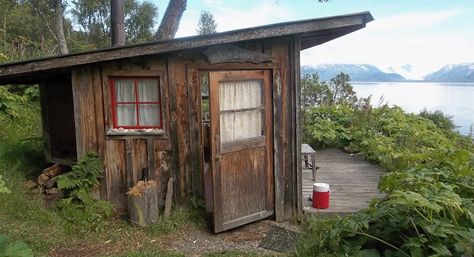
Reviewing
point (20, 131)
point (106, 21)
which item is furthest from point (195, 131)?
point (106, 21)

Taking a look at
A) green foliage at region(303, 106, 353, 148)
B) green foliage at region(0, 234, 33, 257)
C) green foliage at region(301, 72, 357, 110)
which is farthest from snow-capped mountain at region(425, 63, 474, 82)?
green foliage at region(0, 234, 33, 257)

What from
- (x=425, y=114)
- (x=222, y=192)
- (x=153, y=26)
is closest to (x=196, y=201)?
(x=222, y=192)

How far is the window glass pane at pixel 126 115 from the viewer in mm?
5070

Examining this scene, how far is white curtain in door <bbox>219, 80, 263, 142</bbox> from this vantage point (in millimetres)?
4891

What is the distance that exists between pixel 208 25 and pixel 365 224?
33.5 metres

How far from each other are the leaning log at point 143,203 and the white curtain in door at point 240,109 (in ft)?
3.82

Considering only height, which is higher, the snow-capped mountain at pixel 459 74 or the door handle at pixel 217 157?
the snow-capped mountain at pixel 459 74

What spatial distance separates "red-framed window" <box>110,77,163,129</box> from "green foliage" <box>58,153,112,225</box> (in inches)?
25.1

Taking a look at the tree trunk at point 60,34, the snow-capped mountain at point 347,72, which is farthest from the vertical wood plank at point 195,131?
the tree trunk at point 60,34

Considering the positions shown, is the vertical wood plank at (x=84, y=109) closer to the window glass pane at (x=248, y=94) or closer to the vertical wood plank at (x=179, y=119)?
the vertical wood plank at (x=179, y=119)

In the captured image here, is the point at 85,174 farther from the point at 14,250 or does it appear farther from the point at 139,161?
the point at 14,250

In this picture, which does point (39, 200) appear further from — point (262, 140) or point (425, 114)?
point (425, 114)

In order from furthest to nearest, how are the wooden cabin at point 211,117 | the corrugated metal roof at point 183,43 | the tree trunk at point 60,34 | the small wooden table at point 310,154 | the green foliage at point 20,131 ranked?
the tree trunk at point 60,34, the small wooden table at point 310,154, the green foliage at point 20,131, the wooden cabin at point 211,117, the corrugated metal roof at point 183,43

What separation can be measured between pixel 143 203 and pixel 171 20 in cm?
710
